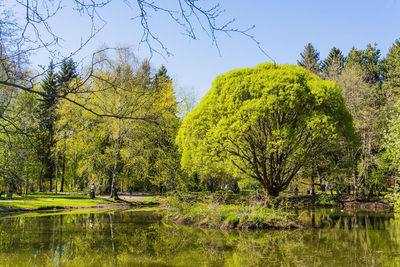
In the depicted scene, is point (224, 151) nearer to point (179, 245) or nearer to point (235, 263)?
point (179, 245)

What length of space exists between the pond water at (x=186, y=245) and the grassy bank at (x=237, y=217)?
2.54 feet

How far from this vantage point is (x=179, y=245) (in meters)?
11.0

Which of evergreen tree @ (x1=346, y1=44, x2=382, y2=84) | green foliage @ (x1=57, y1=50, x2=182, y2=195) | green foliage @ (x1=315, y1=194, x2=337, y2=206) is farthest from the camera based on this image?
evergreen tree @ (x1=346, y1=44, x2=382, y2=84)

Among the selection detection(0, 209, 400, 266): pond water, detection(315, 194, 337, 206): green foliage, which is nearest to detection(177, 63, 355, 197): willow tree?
detection(0, 209, 400, 266): pond water

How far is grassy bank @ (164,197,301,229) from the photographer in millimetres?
14961

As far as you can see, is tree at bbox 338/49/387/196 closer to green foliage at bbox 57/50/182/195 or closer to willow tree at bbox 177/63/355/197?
willow tree at bbox 177/63/355/197

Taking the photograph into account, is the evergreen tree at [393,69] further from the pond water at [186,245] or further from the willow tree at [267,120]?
the pond water at [186,245]

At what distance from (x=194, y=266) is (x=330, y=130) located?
35.0ft

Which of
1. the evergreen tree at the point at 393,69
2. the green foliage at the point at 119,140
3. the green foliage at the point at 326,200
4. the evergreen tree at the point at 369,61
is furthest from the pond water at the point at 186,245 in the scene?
the evergreen tree at the point at 369,61

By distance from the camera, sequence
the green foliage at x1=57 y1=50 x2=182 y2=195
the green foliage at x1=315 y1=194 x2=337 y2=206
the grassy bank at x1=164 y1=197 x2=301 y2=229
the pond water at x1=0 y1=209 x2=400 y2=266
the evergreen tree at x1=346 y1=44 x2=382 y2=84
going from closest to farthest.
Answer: the pond water at x1=0 y1=209 x2=400 y2=266 < the grassy bank at x1=164 y1=197 x2=301 y2=229 < the green foliage at x1=57 y1=50 x2=182 y2=195 < the green foliage at x1=315 y1=194 x2=337 y2=206 < the evergreen tree at x1=346 y1=44 x2=382 y2=84

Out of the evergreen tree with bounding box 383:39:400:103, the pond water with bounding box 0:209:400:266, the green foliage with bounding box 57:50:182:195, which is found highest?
the evergreen tree with bounding box 383:39:400:103

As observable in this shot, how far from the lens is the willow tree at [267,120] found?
15.8m

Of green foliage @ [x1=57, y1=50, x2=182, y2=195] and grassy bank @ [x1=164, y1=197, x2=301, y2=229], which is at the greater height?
green foliage @ [x1=57, y1=50, x2=182, y2=195]

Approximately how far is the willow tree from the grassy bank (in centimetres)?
241
